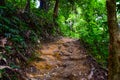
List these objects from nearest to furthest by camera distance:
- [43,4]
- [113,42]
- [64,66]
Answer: [113,42]
[64,66]
[43,4]

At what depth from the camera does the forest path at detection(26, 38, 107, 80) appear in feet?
23.1

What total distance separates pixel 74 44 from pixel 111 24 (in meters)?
6.41

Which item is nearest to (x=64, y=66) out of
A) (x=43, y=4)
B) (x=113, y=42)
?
(x=113, y=42)

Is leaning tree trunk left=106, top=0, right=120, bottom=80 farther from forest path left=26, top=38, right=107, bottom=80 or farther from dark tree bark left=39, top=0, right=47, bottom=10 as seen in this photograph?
dark tree bark left=39, top=0, right=47, bottom=10

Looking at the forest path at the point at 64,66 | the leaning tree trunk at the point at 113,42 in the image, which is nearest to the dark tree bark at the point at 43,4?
the forest path at the point at 64,66

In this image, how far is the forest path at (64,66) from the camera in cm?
705

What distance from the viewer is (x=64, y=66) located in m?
8.03

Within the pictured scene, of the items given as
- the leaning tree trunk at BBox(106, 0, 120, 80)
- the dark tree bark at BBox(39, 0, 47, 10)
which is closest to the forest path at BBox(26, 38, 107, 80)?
the leaning tree trunk at BBox(106, 0, 120, 80)

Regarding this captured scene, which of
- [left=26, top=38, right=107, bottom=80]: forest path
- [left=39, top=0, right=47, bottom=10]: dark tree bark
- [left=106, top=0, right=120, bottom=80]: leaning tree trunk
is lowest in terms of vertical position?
[left=26, top=38, right=107, bottom=80]: forest path

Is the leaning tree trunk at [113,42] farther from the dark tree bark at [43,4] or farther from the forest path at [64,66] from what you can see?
the dark tree bark at [43,4]

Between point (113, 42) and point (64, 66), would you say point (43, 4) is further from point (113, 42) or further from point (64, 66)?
point (113, 42)

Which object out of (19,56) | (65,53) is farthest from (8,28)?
(65,53)

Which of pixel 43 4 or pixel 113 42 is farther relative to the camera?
pixel 43 4

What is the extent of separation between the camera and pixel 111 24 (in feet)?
16.4
